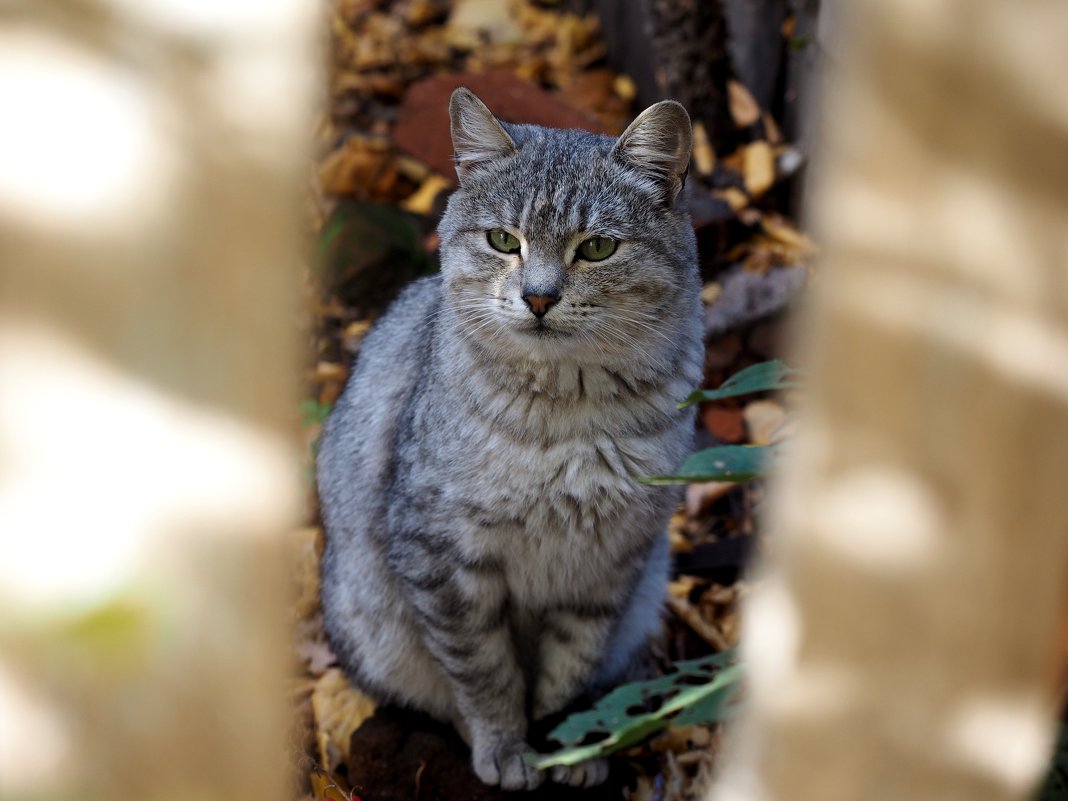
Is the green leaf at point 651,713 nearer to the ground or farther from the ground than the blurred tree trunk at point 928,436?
nearer to the ground

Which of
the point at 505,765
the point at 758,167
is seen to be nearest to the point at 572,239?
the point at 505,765

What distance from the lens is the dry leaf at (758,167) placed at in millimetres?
4703

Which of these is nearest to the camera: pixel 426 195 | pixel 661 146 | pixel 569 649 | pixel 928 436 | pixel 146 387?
pixel 146 387

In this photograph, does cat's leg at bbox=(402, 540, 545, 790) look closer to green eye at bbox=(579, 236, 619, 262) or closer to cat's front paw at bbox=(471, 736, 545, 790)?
cat's front paw at bbox=(471, 736, 545, 790)

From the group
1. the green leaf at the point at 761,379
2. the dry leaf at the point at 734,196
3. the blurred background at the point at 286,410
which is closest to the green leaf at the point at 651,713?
the blurred background at the point at 286,410

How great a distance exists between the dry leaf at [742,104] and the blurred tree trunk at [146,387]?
4043 mm

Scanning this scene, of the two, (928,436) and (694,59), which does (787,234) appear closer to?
(694,59)

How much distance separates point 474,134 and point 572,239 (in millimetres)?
406

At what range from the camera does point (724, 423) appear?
4105 mm

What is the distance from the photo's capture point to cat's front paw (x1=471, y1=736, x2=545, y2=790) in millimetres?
2930

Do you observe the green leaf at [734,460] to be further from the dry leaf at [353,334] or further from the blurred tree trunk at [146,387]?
Result: the dry leaf at [353,334]

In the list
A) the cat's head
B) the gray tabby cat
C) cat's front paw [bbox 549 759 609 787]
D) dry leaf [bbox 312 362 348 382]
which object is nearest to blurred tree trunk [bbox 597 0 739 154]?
dry leaf [bbox 312 362 348 382]

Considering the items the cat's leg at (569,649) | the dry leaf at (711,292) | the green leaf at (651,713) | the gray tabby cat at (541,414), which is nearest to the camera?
the green leaf at (651,713)

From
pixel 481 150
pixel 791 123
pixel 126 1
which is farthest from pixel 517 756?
pixel 791 123
